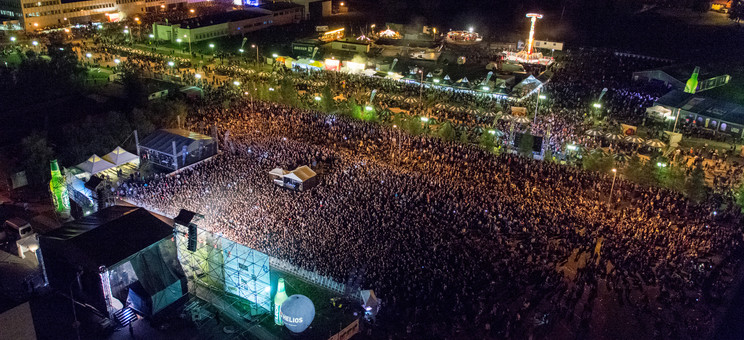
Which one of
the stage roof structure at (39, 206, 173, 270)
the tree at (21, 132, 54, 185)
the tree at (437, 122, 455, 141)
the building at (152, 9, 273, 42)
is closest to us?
the stage roof structure at (39, 206, 173, 270)

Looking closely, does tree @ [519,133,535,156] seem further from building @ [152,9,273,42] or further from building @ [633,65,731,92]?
building @ [152,9,273,42]

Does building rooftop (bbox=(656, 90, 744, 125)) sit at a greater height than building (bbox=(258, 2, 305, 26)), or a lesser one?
lesser

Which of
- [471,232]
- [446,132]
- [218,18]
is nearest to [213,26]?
[218,18]

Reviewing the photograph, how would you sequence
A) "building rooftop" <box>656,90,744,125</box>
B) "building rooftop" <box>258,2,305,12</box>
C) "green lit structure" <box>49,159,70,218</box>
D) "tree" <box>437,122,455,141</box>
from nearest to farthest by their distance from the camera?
"green lit structure" <box>49,159,70,218</box> → "tree" <box>437,122,455,141</box> → "building rooftop" <box>656,90,744,125</box> → "building rooftop" <box>258,2,305,12</box>

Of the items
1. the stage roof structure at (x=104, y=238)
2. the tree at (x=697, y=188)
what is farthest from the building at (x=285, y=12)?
the tree at (x=697, y=188)

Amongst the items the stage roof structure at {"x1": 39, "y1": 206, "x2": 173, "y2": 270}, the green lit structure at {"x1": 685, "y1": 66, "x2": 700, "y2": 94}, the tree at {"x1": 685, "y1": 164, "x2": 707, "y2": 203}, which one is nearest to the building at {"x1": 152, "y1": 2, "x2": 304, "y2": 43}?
the stage roof structure at {"x1": 39, "y1": 206, "x2": 173, "y2": 270}

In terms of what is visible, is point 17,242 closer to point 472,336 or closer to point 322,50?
point 472,336

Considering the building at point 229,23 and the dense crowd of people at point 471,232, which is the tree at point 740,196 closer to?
the dense crowd of people at point 471,232
